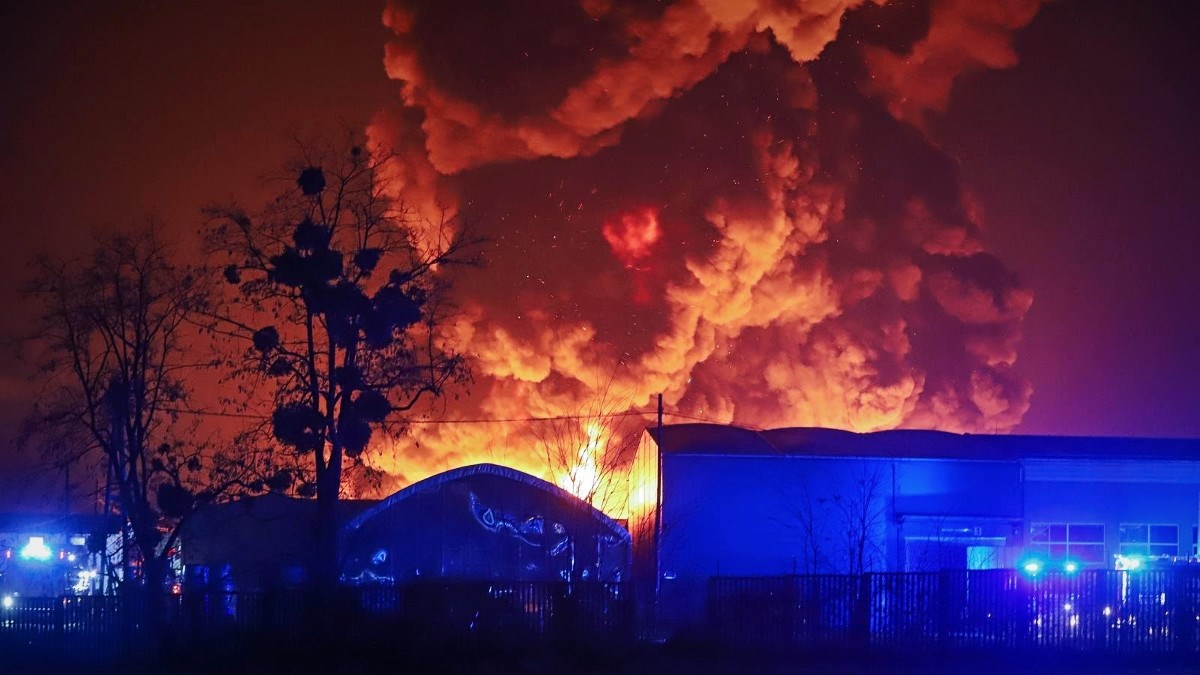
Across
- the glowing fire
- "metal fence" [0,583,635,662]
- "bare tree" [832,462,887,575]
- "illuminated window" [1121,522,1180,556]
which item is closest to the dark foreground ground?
"metal fence" [0,583,635,662]

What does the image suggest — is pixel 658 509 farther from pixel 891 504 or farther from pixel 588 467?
pixel 891 504

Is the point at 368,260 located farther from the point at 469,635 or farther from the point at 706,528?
the point at 706,528

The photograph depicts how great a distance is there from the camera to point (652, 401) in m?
55.3

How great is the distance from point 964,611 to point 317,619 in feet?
44.6

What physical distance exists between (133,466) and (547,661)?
11.1 meters

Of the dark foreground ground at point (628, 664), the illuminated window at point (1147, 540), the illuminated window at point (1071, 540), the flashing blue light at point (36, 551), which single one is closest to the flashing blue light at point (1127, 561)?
the illuminated window at point (1147, 540)

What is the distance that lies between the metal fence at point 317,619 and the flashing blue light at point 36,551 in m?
20.0

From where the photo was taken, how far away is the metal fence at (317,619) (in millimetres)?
26031

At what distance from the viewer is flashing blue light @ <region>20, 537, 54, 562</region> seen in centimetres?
4643

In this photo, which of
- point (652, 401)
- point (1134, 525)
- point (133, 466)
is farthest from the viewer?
point (652, 401)

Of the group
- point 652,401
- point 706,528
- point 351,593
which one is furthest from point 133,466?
point 652,401

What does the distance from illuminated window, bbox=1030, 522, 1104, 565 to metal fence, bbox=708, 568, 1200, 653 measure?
1326 centimetres

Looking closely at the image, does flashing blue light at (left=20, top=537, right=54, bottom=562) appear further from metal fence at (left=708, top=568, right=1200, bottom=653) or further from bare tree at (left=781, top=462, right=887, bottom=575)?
metal fence at (left=708, top=568, right=1200, bottom=653)

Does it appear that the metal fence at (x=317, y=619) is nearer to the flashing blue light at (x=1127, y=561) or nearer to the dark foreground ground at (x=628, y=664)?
the dark foreground ground at (x=628, y=664)
